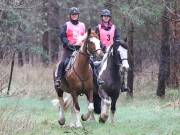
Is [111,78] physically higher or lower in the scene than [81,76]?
lower

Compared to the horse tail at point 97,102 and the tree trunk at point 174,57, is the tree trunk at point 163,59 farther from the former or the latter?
the horse tail at point 97,102

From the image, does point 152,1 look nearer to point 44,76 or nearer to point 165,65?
point 165,65

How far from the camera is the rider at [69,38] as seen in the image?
13422 mm

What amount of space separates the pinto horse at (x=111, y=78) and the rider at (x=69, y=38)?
0.97 metres

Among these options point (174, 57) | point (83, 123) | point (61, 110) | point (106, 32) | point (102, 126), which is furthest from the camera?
point (174, 57)

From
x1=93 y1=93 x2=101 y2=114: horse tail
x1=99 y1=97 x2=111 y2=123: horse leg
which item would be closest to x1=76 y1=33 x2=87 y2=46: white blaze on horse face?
x1=99 y1=97 x2=111 y2=123: horse leg

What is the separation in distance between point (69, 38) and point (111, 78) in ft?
5.01

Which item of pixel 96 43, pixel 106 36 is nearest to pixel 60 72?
pixel 96 43

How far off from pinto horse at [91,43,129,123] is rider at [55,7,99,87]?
97 centimetres

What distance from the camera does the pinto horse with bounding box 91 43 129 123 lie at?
13.6 meters

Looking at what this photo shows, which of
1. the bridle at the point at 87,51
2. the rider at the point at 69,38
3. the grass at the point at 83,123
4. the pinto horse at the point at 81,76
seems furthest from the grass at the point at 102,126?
the bridle at the point at 87,51

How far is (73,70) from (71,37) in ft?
3.66

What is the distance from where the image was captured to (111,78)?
13.9 meters

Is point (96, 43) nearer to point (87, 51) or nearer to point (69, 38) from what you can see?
point (87, 51)
